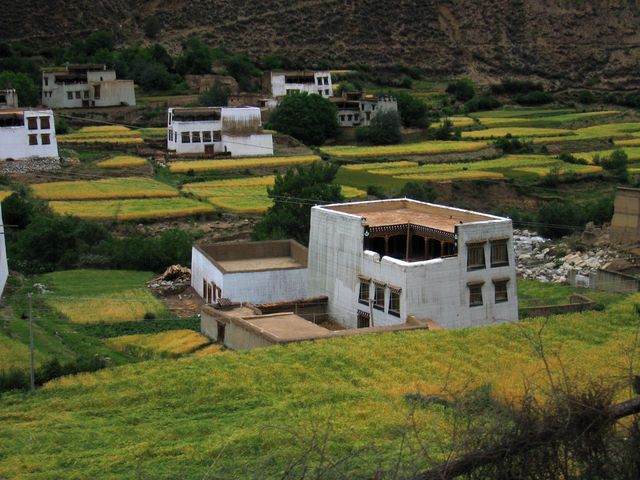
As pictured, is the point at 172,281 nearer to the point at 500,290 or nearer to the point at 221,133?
the point at 500,290

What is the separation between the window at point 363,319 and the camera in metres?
26.4

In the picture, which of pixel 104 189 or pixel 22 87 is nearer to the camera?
pixel 104 189

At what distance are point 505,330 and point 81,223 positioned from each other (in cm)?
2105

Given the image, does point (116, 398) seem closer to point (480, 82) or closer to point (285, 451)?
point (285, 451)

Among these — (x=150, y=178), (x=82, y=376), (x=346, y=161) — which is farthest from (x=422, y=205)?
(x=346, y=161)

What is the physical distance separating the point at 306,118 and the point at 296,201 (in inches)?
985

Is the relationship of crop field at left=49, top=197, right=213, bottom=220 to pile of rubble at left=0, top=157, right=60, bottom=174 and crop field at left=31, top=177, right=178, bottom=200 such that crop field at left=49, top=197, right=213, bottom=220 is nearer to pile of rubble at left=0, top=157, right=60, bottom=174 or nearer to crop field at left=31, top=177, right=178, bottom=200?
crop field at left=31, top=177, right=178, bottom=200

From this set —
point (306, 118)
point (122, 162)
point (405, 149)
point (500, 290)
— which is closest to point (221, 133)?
point (306, 118)

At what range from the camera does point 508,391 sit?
1781 centimetres

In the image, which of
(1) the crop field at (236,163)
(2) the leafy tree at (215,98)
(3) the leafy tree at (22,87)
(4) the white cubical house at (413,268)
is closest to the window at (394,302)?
(4) the white cubical house at (413,268)

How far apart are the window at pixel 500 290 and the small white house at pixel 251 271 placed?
573 centimetres

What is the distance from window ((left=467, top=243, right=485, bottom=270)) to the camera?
2610 cm

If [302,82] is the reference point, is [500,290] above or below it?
below

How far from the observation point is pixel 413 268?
24766 mm
